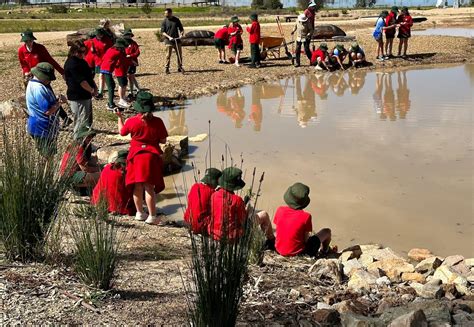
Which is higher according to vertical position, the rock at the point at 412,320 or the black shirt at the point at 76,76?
the black shirt at the point at 76,76

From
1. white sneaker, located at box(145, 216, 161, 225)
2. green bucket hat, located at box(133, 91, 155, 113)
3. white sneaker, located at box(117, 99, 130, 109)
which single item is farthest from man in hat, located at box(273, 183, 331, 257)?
white sneaker, located at box(117, 99, 130, 109)

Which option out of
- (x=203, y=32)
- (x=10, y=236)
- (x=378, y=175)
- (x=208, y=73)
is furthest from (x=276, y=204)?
(x=203, y=32)

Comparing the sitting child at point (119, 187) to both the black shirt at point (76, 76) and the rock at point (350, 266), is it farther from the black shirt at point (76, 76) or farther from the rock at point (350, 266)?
the rock at point (350, 266)

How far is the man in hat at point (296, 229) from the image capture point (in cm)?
580

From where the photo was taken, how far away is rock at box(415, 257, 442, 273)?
552 cm

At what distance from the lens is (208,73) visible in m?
16.7

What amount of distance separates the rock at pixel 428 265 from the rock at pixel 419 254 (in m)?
0.36

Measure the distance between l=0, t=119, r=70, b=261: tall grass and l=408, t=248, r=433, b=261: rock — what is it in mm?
3399

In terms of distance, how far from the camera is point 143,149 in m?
6.25

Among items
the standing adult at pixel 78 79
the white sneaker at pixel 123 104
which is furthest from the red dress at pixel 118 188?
the white sneaker at pixel 123 104

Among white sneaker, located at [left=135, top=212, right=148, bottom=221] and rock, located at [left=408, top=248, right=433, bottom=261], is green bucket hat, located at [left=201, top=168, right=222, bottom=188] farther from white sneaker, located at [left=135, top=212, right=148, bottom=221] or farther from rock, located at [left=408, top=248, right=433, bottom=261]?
rock, located at [left=408, top=248, right=433, bottom=261]

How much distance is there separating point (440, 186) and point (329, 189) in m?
1.40

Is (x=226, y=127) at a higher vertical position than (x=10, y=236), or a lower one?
lower

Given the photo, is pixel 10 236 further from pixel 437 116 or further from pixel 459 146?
pixel 437 116
